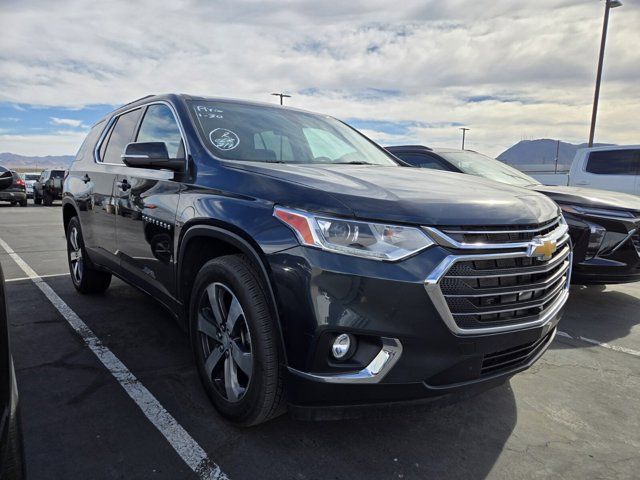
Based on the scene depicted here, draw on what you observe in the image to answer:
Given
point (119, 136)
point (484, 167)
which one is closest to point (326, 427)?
point (119, 136)

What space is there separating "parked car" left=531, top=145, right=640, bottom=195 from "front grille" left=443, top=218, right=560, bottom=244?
320 inches

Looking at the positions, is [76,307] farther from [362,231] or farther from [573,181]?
[573,181]

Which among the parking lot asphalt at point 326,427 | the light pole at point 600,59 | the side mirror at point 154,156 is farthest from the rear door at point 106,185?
the light pole at point 600,59

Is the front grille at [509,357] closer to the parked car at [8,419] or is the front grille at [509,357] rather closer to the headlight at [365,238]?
the headlight at [365,238]

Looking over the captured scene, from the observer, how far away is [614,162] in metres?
9.22

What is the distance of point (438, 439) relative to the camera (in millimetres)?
2479

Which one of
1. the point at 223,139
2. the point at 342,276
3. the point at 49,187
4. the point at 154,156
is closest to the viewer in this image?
→ the point at 342,276

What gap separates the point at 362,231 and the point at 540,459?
1464 mm

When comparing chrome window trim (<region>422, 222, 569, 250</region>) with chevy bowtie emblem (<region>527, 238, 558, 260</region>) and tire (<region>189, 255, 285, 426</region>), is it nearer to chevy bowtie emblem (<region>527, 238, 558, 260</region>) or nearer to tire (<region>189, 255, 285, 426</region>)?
chevy bowtie emblem (<region>527, 238, 558, 260</region>)

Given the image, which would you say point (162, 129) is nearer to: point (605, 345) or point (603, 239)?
point (605, 345)

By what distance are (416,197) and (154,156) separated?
161 cm

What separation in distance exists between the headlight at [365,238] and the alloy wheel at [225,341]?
23.4 inches

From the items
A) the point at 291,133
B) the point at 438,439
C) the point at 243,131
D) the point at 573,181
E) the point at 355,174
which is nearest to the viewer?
the point at 438,439

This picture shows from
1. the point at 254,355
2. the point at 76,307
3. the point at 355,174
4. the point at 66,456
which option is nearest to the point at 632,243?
the point at 355,174
